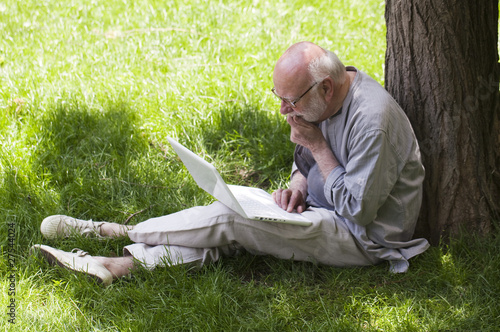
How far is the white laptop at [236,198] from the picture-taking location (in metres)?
2.88

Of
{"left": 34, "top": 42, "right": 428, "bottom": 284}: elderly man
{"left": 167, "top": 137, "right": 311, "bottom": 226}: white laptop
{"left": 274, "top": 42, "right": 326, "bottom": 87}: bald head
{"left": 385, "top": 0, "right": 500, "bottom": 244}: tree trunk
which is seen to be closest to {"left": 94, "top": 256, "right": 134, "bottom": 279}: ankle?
{"left": 34, "top": 42, "right": 428, "bottom": 284}: elderly man

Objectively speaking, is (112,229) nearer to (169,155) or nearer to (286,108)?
(169,155)

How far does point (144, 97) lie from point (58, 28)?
1.98m

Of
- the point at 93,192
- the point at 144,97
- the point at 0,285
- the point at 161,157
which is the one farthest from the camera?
the point at 144,97

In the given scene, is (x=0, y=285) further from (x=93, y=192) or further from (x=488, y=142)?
(x=488, y=142)

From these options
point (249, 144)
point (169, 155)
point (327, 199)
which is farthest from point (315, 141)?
point (169, 155)

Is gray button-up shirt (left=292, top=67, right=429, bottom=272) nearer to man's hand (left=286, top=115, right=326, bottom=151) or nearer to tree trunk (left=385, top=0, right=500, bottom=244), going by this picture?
man's hand (left=286, top=115, right=326, bottom=151)

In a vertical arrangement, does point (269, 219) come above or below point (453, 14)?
below

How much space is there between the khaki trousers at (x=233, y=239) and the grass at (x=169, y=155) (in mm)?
93

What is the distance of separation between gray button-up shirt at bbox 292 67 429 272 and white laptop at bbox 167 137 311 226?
0.28m

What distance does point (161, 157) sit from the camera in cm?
444

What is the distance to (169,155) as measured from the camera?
4.46 meters

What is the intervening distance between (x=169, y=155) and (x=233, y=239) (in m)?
1.50

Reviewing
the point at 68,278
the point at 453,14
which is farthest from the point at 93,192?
the point at 453,14
